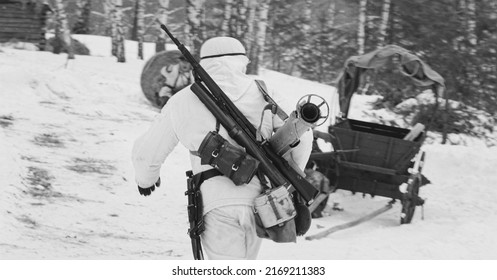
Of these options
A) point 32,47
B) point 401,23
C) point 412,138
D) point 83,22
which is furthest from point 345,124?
point 83,22

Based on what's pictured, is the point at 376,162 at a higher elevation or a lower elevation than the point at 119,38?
higher

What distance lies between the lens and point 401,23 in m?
15.8

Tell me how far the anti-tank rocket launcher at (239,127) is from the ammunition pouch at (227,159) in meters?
0.10

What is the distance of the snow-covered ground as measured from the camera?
606 centimetres

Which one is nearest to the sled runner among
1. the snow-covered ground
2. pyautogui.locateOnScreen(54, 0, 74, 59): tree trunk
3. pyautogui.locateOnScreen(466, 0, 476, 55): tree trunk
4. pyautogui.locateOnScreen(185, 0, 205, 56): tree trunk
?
the snow-covered ground

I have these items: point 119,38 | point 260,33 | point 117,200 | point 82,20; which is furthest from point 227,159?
point 82,20

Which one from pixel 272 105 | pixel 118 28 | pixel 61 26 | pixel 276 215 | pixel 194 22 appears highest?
pixel 272 105

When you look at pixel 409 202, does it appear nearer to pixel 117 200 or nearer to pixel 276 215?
pixel 117 200

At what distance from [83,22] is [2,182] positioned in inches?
900

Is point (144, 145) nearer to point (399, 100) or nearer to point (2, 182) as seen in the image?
point (2, 182)

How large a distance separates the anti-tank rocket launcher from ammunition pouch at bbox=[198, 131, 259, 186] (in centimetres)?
10

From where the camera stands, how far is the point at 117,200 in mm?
7375

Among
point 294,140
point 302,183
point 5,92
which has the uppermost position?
point 294,140

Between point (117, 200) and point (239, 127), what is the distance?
4.36m
